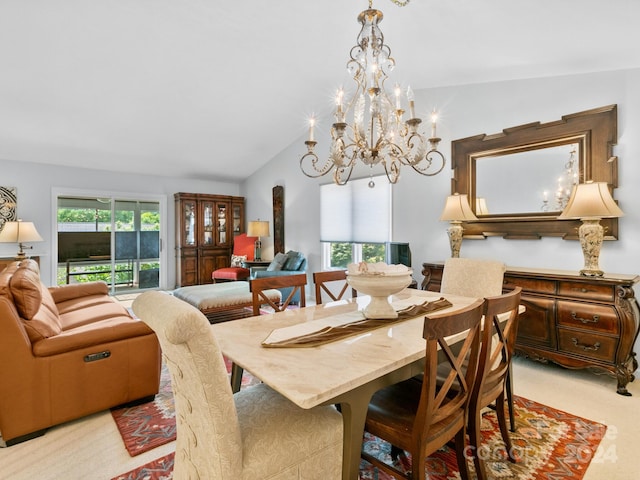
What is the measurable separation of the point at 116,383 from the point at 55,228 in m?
4.72

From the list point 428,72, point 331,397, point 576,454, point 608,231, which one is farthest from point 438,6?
point 576,454

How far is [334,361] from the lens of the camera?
1285mm

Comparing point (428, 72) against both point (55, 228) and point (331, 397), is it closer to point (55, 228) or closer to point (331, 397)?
point (331, 397)

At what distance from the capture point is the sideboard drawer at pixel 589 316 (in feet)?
8.19

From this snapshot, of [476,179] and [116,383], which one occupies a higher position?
[476,179]

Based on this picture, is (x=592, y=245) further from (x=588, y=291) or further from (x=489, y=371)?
(x=489, y=371)

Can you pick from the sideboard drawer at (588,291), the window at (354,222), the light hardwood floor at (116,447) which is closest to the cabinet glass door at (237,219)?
the window at (354,222)

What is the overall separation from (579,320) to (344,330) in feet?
Result: 7.19

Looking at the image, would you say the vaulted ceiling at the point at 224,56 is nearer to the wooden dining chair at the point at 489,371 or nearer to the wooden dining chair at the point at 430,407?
the wooden dining chair at the point at 489,371

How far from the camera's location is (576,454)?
5.96ft

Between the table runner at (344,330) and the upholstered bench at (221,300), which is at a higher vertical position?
the table runner at (344,330)

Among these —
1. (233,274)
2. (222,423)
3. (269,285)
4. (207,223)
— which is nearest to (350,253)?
(233,274)

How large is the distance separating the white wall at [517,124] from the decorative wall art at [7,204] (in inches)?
194

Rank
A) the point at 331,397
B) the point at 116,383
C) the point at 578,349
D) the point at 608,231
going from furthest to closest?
1. the point at 608,231
2. the point at 578,349
3. the point at 116,383
4. the point at 331,397
